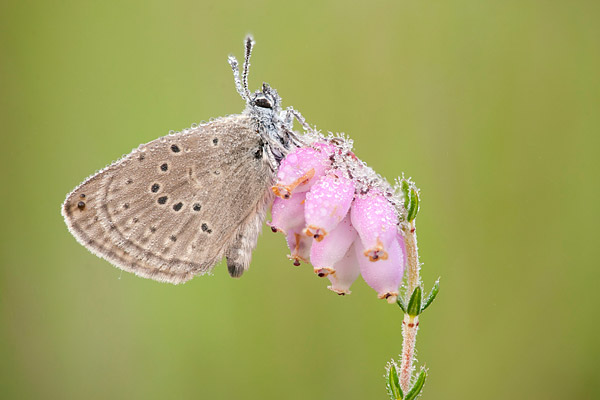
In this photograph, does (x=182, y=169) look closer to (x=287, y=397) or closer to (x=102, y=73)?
(x=287, y=397)

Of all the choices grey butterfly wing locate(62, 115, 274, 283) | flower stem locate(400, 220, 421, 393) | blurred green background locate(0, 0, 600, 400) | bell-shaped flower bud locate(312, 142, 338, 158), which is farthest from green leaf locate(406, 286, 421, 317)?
blurred green background locate(0, 0, 600, 400)

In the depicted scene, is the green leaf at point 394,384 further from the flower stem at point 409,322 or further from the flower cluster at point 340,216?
the flower cluster at point 340,216

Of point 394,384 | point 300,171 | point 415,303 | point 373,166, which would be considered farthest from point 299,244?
point 373,166

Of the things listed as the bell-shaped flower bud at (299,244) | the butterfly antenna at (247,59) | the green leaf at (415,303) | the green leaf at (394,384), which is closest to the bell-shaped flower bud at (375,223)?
the green leaf at (415,303)

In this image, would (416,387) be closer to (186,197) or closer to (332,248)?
(332,248)

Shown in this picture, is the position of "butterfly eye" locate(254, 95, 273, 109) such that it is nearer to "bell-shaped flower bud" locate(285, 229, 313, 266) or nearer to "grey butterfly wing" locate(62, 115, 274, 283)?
"grey butterfly wing" locate(62, 115, 274, 283)
